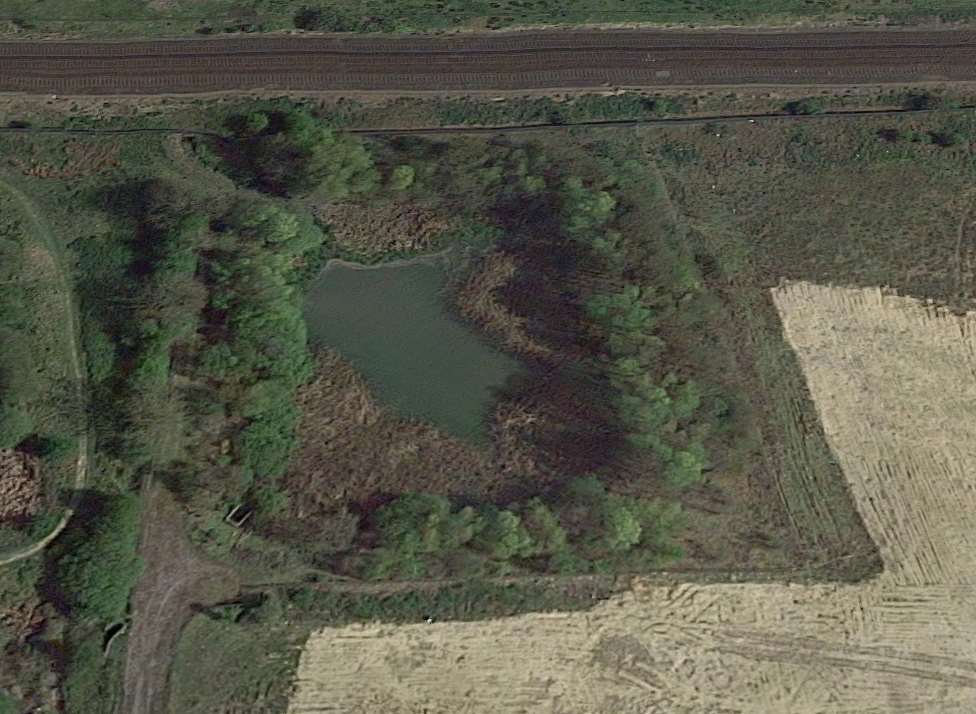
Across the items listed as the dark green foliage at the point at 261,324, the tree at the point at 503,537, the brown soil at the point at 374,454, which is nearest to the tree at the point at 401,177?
the dark green foliage at the point at 261,324

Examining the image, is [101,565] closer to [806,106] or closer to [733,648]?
[733,648]

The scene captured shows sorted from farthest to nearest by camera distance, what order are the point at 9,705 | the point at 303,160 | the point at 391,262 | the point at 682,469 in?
the point at 391,262, the point at 303,160, the point at 682,469, the point at 9,705

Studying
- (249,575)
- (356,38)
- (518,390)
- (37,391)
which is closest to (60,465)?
(37,391)

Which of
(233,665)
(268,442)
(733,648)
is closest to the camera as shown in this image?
(233,665)

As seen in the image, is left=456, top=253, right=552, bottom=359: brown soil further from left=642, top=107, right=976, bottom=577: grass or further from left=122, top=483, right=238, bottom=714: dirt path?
left=122, top=483, right=238, bottom=714: dirt path

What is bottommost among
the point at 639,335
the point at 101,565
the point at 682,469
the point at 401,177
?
the point at 682,469

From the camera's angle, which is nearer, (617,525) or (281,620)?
(281,620)

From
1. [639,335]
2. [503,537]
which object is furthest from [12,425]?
[639,335]
